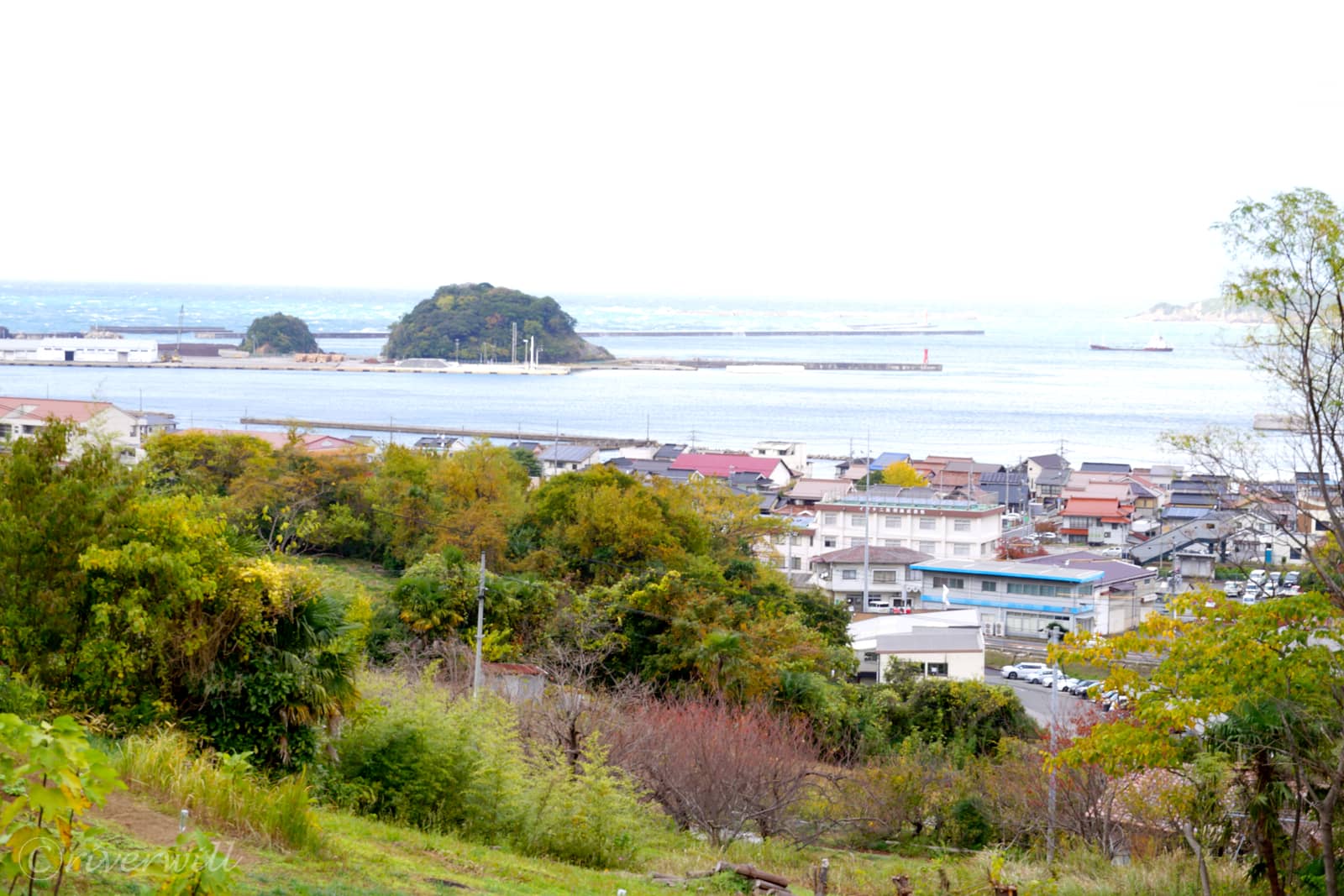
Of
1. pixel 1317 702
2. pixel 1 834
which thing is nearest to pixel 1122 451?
pixel 1317 702

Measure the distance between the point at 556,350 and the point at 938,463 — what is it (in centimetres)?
5517

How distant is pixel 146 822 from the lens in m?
5.25

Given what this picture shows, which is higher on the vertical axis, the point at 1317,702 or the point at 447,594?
the point at 1317,702

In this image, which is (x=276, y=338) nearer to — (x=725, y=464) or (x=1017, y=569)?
(x=725, y=464)

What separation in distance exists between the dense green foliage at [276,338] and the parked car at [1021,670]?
3294 inches

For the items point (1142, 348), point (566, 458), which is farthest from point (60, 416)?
point (1142, 348)

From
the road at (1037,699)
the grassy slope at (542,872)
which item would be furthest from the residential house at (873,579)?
the grassy slope at (542,872)

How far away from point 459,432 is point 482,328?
4188cm

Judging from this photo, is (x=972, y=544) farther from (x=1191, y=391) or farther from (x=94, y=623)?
(x=1191, y=391)

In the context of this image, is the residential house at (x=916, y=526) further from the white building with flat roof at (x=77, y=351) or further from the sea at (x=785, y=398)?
the white building with flat roof at (x=77, y=351)

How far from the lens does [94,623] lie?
7164 millimetres

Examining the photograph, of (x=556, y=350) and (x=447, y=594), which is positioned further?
(x=556, y=350)

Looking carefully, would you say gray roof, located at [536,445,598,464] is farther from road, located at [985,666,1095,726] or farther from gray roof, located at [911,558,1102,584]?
road, located at [985,666,1095,726]

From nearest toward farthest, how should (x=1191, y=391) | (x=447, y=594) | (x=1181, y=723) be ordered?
1. (x=1181, y=723)
2. (x=447, y=594)
3. (x=1191, y=391)
